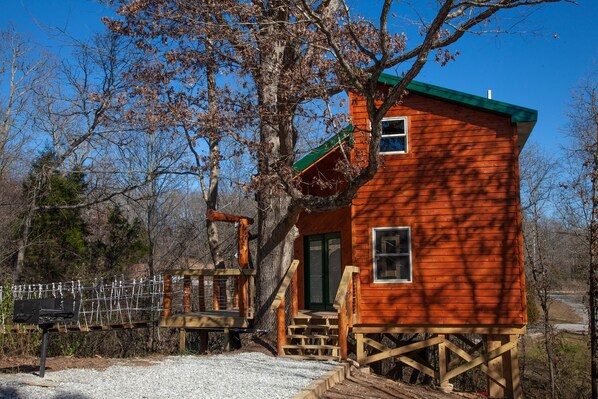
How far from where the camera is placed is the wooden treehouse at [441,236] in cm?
1154

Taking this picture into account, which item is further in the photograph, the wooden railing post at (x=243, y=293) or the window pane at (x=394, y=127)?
the window pane at (x=394, y=127)

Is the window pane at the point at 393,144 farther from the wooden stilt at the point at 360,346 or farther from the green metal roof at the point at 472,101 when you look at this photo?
the wooden stilt at the point at 360,346

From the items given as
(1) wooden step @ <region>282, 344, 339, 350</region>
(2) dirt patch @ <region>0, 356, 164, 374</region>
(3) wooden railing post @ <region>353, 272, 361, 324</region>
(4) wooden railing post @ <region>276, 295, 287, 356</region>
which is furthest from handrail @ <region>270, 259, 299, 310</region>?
(2) dirt patch @ <region>0, 356, 164, 374</region>

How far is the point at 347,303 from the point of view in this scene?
36.7 ft

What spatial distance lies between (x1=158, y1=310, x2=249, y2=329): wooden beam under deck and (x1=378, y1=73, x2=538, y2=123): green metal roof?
5.71 metres

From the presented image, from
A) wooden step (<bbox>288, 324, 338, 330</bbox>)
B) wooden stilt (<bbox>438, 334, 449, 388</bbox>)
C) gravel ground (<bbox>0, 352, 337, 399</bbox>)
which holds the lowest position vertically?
wooden stilt (<bbox>438, 334, 449, 388</bbox>)

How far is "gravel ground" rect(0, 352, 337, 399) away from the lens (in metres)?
6.52

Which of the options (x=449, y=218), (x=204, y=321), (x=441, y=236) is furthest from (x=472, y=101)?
(x=204, y=321)

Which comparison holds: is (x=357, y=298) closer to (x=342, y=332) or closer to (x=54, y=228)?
(x=342, y=332)

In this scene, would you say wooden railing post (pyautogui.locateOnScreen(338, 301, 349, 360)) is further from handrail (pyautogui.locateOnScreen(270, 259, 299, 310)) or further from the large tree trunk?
the large tree trunk

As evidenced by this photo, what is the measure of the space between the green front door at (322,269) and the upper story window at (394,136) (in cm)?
234

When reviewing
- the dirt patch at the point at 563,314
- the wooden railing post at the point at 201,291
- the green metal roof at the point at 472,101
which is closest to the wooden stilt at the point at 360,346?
the wooden railing post at the point at 201,291

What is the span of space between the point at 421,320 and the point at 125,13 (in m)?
8.75

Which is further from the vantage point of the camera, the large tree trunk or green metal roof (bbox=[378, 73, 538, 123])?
the large tree trunk
